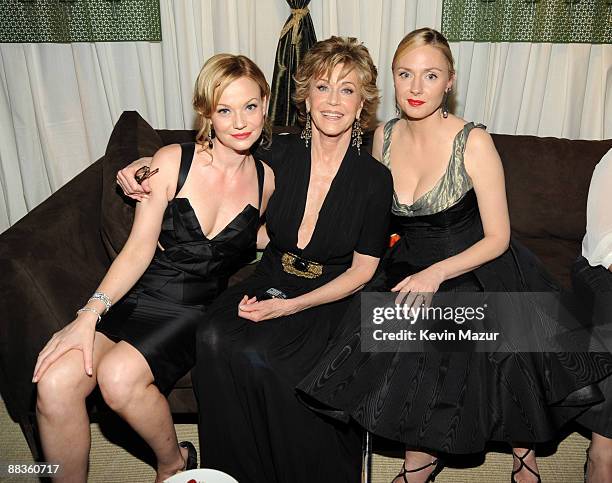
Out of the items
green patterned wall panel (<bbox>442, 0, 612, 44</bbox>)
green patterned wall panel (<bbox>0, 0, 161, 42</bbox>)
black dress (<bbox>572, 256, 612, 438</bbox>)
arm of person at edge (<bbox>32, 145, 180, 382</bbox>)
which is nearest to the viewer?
black dress (<bbox>572, 256, 612, 438</bbox>)

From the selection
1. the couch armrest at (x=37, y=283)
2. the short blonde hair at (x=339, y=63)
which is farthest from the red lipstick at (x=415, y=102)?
the couch armrest at (x=37, y=283)

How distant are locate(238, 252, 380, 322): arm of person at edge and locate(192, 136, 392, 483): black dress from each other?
3 centimetres

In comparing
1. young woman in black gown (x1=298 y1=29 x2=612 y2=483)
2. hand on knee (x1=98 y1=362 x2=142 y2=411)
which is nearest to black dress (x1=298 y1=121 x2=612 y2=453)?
young woman in black gown (x1=298 y1=29 x2=612 y2=483)

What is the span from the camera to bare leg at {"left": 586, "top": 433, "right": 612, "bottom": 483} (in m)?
2.19

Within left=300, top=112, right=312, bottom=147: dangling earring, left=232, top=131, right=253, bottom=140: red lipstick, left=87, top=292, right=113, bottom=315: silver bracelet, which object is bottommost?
left=87, top=292, right=113, bottom=315: silver bracelet

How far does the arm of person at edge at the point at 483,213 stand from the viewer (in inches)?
93.8

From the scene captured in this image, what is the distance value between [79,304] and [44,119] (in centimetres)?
201

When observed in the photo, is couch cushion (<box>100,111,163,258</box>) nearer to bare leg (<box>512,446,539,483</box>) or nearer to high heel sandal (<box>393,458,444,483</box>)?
high heel sandal (<box>393,458,444,483</box>)

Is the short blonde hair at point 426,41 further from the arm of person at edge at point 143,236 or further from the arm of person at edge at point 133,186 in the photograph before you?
the arm of person at edge at point 133,186

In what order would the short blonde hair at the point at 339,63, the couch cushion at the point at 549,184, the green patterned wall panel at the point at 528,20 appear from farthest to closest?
the green patterned wall panel at the point at 528,20 < the couch cushion at the point at 549,184 < the short blonde hair at the point at 339,63

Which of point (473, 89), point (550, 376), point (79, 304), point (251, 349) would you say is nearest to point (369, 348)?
point (251, 349)

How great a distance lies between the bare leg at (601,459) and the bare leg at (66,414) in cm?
182

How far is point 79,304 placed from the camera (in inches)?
94.3

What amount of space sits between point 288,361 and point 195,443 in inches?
31.4
